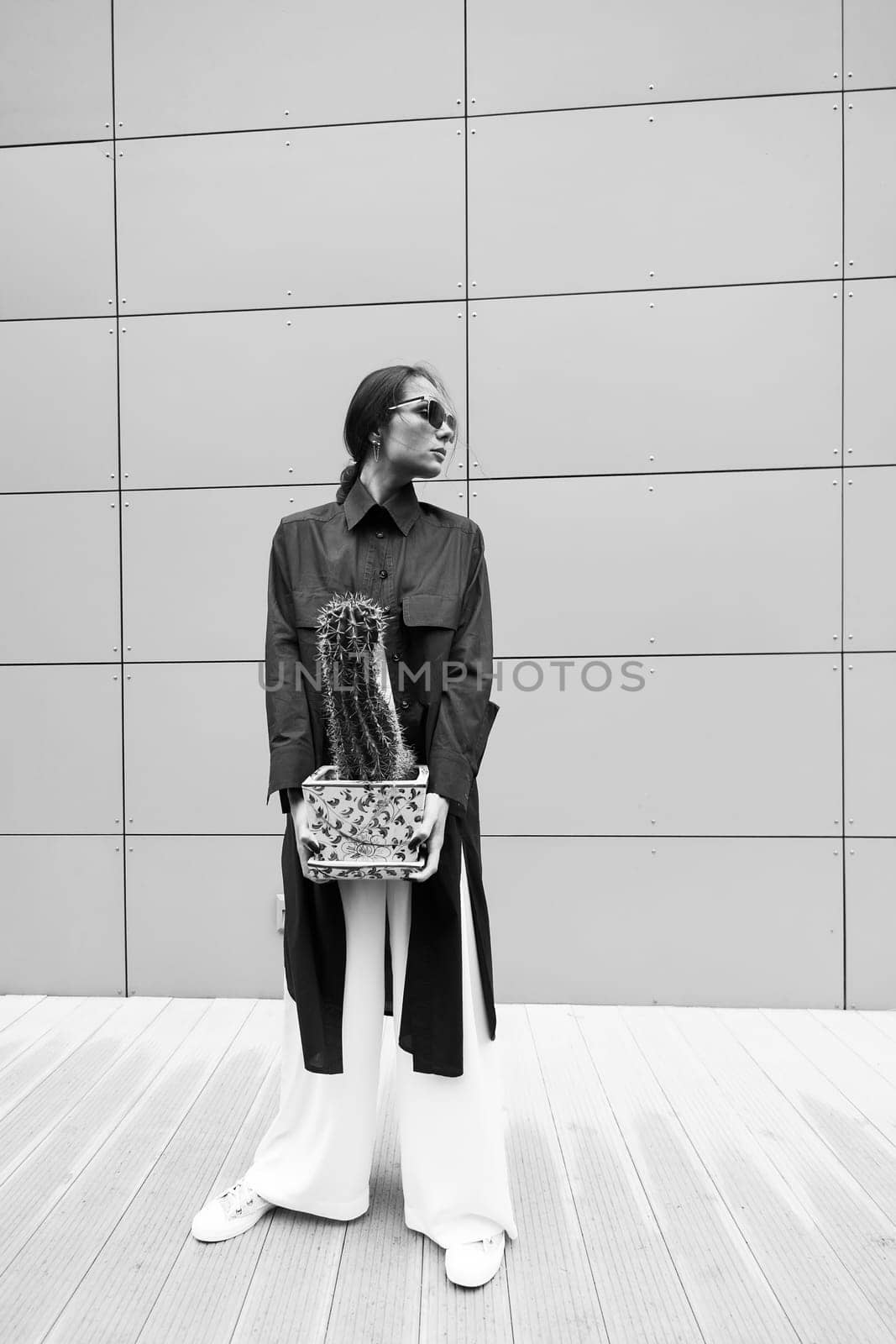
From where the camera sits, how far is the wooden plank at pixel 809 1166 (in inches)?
59.9

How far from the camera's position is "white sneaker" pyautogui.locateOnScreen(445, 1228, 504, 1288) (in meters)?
1.48

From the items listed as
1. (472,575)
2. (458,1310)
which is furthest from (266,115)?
(458,1310)

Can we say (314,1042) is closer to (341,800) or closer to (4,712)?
(341,800)

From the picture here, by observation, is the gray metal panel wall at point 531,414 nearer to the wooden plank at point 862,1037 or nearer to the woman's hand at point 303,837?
the wooden plank at point 862,1037

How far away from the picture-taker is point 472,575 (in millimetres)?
1604

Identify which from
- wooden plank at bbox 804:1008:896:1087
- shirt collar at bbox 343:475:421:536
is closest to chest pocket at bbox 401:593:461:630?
shirt collar at bbox 343:475:421:536

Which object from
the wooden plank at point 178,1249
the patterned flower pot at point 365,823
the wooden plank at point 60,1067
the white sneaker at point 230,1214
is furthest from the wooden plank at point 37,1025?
the patterned flower pot at point 365,823

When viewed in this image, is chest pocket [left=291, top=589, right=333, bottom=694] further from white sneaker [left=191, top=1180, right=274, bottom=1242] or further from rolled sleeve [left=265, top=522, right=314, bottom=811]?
white sneaker [left=191, top=1180, right=274, bottom=1242]

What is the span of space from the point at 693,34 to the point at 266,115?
141 cm

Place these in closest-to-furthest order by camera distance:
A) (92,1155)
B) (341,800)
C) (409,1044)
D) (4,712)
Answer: (341,800)
(409,1044)
(92,1155)
(4,712)

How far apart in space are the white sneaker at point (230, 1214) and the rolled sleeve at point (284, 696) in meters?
0.81

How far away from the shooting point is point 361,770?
4.54 ft

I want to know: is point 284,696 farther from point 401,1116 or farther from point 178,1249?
point 178,1249

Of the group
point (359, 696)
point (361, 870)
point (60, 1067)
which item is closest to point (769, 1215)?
point (361, 870)
